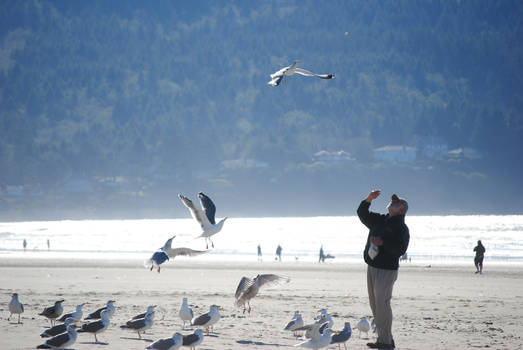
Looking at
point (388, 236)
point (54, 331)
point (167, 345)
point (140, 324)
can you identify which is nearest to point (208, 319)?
point (140, 324)

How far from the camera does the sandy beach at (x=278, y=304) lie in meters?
11.4

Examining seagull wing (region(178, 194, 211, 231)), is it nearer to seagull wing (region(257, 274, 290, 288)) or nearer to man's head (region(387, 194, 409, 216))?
seagull wing (region(257, 274, 290, 288))

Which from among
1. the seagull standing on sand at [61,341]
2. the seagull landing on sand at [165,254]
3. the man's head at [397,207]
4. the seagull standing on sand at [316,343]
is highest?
the man's head at [397,207]

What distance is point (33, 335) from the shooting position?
38.1ft

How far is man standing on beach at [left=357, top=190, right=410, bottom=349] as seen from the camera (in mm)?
9359

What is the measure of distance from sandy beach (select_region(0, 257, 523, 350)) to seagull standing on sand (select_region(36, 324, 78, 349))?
20.0 inches

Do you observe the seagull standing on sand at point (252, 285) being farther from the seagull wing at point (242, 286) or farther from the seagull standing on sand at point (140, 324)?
the seagull standing on sand at point (140, 324)

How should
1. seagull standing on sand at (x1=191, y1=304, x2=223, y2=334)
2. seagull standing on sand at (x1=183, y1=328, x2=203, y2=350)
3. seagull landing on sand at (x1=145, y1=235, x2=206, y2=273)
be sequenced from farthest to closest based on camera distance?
seagull landing on sand at (x1=145, y1=235, x2=206, y2=273)
seagull standing on sand at (x1=191, y1=304, x2=223, y2=334)
seagull standing on sand at (x1=183, y1=328, x2=203, y2=350)

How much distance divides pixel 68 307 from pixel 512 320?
1011 cm

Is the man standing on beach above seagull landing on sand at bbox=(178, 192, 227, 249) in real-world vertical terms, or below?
below

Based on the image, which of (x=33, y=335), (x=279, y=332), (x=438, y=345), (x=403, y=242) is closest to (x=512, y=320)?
(x=438, y=345)

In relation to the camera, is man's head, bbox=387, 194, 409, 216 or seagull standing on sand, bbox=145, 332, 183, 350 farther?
seagull standing on sand, bbox=145, 332, 183, 350

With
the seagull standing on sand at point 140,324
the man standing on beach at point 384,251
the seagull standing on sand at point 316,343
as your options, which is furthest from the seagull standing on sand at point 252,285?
the man standing on beach at point 384,251

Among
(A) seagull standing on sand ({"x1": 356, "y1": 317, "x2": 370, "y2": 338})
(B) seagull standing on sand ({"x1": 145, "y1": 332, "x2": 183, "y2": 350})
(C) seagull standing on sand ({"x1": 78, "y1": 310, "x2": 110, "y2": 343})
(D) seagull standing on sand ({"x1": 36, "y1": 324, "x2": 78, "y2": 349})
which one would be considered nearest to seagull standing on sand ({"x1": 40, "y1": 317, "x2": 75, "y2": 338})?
(C) seagull standing on sand ({"x1": 78, "y1": 310, "x2": 110, "y2": 343})
